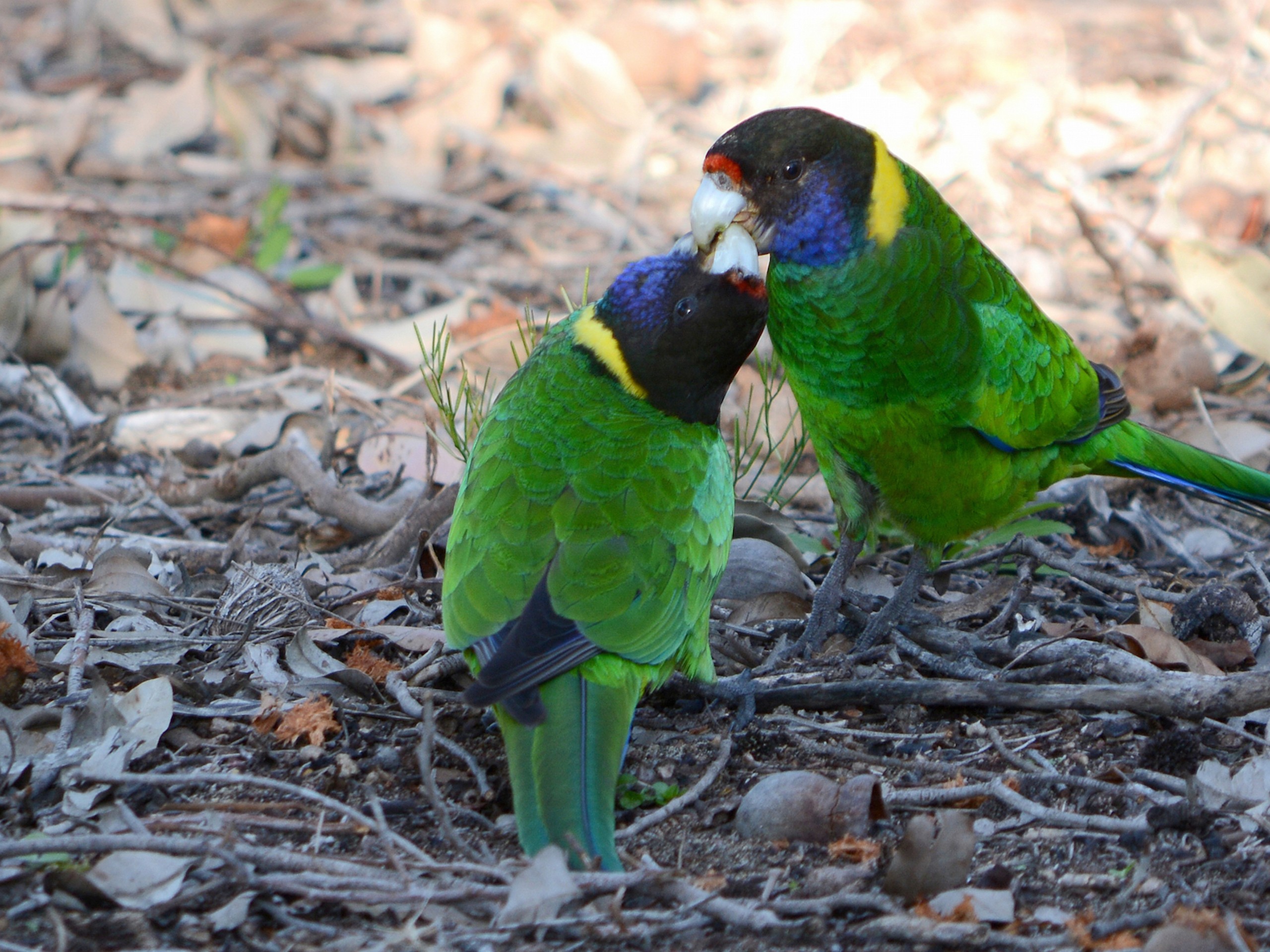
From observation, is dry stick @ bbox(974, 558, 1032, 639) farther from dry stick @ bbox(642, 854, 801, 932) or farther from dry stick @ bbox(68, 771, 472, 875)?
dry stick @ bbox(68, 771, 472, 875)

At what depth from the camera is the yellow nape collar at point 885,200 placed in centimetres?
279

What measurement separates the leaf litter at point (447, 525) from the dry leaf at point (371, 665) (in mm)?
16

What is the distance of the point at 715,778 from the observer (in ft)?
7.89

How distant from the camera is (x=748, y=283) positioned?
2660mm

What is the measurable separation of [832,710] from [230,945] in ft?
4.45

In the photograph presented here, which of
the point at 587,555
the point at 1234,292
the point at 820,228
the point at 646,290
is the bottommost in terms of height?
the point at 587,555

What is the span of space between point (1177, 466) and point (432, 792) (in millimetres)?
2242

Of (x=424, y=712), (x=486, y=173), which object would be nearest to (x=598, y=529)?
(x=424, y=712)

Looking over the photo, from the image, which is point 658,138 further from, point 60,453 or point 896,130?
point 60,453

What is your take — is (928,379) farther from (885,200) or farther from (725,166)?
(725,166)

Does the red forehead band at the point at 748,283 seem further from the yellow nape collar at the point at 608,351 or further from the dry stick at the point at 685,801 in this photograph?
the dry stick at the point at 685,801

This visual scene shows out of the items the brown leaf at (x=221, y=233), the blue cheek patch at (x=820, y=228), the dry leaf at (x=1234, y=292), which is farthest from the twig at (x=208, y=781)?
the dry leaf at (x=1234, y=292)

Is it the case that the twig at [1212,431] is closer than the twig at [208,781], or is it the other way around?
the twig at [208,781]

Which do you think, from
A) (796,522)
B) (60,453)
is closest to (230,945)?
(796,522)
